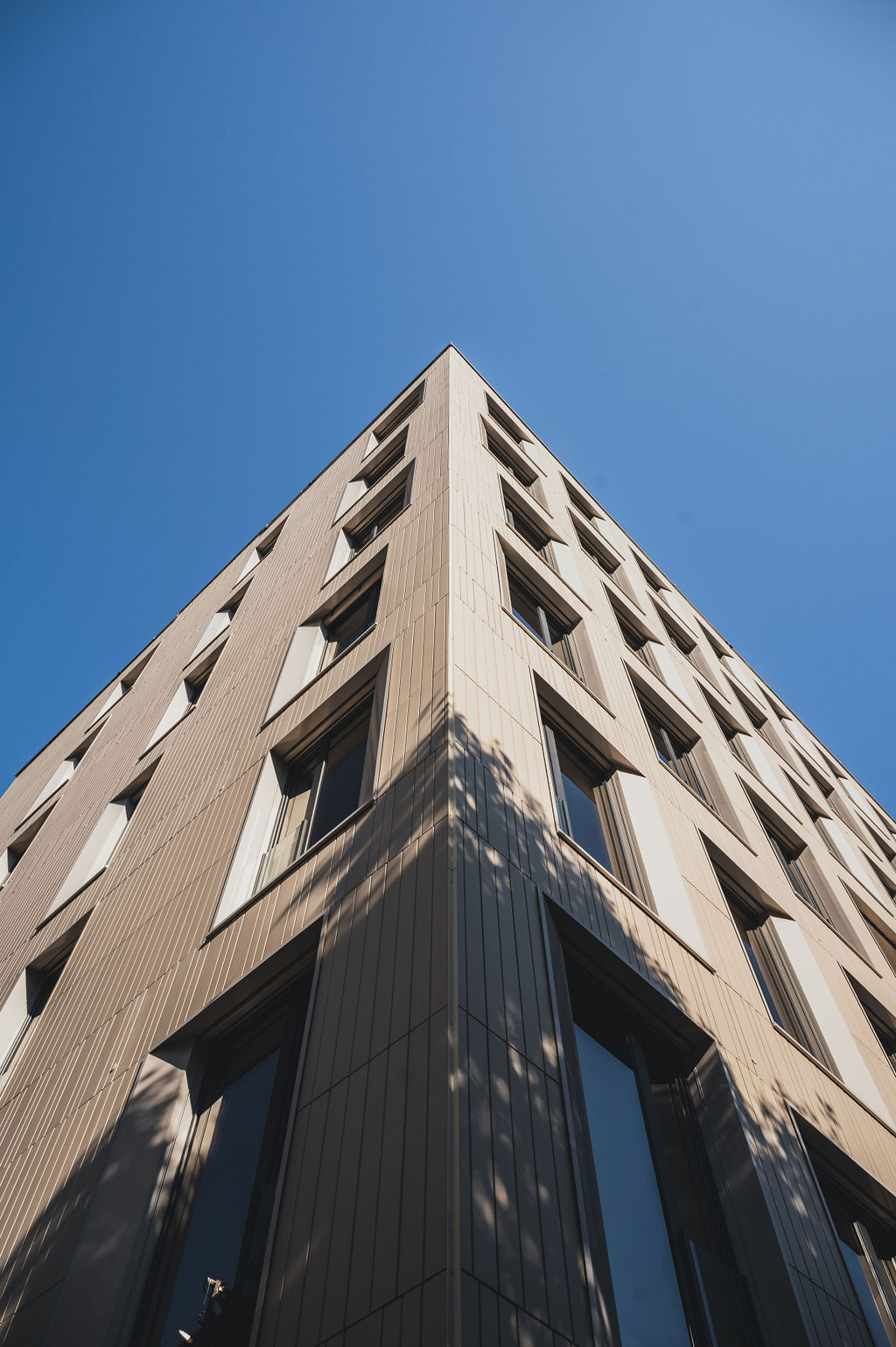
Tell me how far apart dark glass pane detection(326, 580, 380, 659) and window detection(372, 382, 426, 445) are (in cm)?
816

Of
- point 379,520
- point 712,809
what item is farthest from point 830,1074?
point 379,520

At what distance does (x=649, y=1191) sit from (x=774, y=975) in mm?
6107

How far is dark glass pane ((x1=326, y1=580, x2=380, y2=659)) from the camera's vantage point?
13.1 m

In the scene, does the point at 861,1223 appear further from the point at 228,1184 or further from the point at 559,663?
the point at 559,663

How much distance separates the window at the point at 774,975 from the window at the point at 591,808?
219 cm

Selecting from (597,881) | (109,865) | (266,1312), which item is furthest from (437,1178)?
(109,865)

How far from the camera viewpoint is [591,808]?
1072 centimetres

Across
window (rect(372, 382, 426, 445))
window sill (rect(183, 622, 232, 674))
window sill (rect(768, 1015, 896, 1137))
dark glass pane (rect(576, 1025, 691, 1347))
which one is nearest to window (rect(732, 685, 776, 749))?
window (rect(372, 382, 426, 445))

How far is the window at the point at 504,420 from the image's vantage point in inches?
840

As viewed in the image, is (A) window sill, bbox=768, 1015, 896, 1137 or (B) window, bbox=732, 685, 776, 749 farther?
(B) window, bbox=732, 685, 776, 749

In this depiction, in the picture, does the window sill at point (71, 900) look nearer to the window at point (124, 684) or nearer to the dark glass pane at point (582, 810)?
the dark glass pane at point (582, 810)

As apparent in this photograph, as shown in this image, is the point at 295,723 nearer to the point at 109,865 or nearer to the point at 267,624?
the point at 109,865

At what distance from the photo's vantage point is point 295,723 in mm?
10938

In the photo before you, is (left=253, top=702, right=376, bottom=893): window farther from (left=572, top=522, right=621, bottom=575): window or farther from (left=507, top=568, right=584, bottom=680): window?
(left=572, top=522, right=621, bottom=575): window
